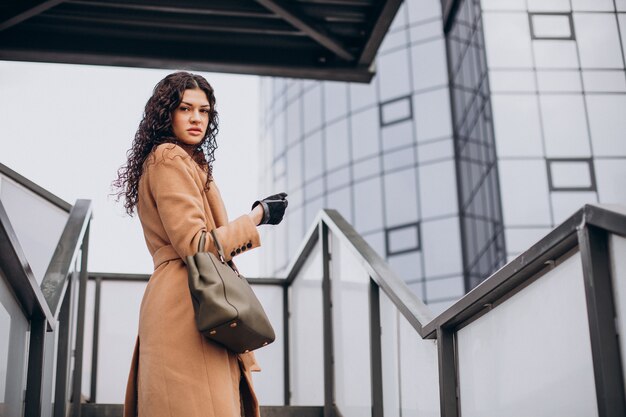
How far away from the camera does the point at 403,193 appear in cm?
3064

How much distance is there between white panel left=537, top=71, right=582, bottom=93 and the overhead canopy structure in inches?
693

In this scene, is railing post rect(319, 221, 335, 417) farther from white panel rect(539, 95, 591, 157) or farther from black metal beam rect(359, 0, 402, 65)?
white panel rect(539, 95, 591, 157)

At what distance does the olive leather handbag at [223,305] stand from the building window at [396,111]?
28472 mm

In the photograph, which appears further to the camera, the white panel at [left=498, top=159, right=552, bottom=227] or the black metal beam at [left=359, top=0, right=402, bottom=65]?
the white panel at [left=498, top=159, right=552, bottom=227]

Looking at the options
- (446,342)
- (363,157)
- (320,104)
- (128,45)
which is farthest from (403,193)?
(446,342)

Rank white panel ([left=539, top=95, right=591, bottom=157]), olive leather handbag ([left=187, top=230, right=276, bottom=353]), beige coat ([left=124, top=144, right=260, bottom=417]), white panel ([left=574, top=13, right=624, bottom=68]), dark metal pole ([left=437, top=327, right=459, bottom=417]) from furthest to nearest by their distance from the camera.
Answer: white panel ([left=574, top=13, right=624, bottom=68]) < white panel ([left=539, top=95, right=591, bottom=157]) < dark metal pole ([left=437, top=327, right=459, bottom=417]) < beige coat ([left=124, top=144, right=260, bottom=417]) < olive leather handbag ([left=187, top=230, right=276, bottom=353])

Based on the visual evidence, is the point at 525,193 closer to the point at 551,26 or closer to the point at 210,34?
the point at 551,26

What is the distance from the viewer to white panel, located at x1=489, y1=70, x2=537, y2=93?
23906 mm

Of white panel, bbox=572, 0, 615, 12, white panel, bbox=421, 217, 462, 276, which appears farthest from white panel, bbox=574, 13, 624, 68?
white panel, bbox=421, 217, 462, 276

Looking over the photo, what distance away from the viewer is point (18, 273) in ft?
11.5

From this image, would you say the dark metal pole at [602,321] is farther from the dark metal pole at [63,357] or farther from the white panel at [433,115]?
the white panel at [433,115]

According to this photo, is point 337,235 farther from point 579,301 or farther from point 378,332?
point 579,301

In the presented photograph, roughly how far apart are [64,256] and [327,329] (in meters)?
1.84

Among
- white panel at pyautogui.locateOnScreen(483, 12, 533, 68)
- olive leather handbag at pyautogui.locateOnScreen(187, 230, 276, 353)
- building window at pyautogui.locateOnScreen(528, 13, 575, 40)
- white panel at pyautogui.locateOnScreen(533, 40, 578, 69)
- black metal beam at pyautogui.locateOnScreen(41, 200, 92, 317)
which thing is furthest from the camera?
white panel at pyautogui.locateOnScreen(483, 12, 533, 68)
